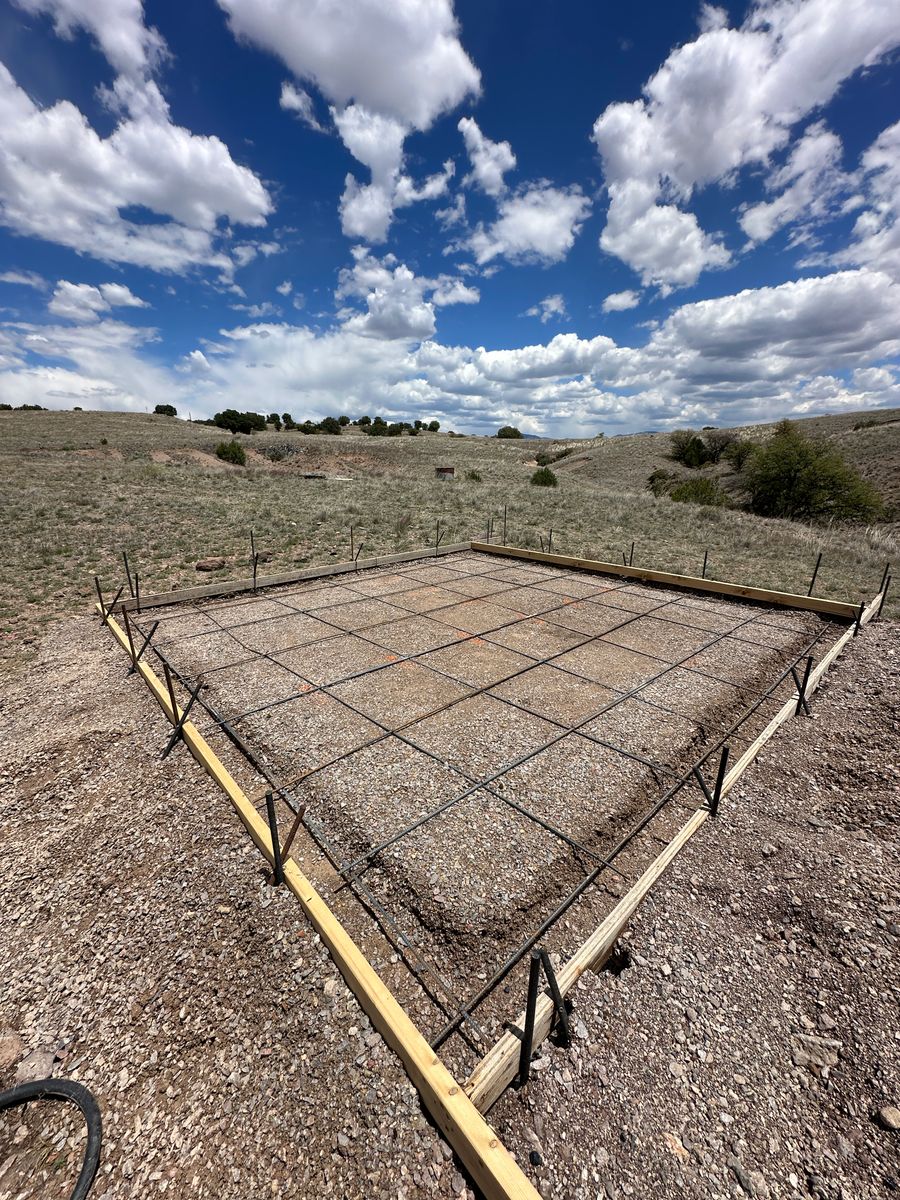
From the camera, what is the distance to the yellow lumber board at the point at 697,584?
8.73m

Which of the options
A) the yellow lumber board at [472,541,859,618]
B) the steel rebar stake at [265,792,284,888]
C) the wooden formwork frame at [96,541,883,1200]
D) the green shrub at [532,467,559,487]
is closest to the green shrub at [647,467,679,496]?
the green shrub at [532,467,559,487]

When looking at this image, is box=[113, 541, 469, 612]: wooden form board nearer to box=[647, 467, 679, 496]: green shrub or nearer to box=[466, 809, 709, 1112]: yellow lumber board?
box=[466, 809, 709, 1112]: yellow lumber board

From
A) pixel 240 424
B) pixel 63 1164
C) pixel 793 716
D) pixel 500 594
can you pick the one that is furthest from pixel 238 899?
pixel 240 424

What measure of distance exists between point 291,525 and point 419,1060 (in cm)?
1456

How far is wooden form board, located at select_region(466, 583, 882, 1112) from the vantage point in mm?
2357

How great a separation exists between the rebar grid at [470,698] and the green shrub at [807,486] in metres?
18.3

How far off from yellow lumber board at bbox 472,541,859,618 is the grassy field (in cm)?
185

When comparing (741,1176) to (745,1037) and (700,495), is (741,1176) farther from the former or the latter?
(700,495)

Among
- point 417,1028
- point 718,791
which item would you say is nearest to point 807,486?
point 718,791

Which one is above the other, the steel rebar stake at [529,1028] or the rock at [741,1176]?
the steel rebar stake at [529,1028]

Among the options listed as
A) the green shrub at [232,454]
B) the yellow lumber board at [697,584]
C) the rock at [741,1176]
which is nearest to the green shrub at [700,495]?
the yellow lumber board at [697,584]

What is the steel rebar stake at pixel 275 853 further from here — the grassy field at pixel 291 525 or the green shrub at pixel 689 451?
the green shrub at pixel 689 451

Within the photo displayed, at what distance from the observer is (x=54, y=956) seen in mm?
3150

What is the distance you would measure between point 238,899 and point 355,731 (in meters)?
2.02
